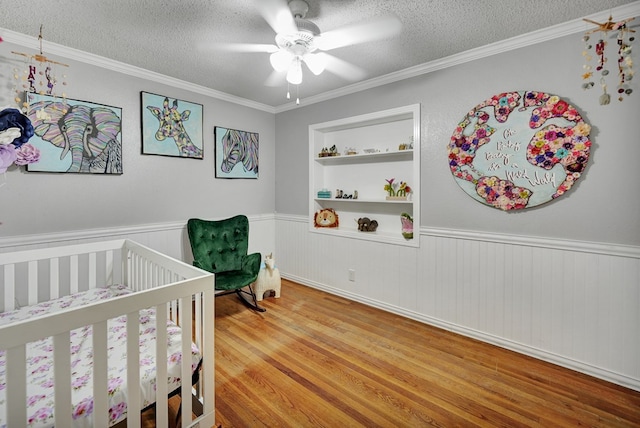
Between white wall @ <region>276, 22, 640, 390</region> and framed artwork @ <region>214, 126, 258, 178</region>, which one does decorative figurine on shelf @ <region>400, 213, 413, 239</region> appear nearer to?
white wall @ <region>276, 22, 640, 390</region>

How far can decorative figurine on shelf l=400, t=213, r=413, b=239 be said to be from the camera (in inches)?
114

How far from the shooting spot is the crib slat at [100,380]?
109cm

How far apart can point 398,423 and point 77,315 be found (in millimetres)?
1604

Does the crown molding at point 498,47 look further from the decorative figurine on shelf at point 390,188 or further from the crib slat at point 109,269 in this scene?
the crib slat at point 109,269

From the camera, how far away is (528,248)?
7.36 feet

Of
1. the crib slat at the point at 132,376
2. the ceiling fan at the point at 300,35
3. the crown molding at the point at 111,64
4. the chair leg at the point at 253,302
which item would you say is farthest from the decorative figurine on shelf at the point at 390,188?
the crib slat at the point at 132,376

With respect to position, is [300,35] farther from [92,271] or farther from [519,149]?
[92,271]

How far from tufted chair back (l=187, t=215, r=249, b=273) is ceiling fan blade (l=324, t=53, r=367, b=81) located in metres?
1.82

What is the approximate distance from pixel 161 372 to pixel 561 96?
9.56 feet

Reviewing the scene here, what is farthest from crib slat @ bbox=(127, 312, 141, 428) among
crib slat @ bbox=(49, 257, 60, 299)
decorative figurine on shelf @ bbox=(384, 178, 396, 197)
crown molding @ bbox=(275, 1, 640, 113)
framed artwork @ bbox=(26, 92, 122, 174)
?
crown molding @ bbox=(275, 1, 640, 113)

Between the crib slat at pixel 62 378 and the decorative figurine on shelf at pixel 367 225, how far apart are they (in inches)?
106

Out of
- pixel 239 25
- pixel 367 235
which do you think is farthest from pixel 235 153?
pixel 367 235

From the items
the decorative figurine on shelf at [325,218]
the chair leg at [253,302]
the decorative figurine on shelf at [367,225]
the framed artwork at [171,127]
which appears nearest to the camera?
the framed artwork at [171,127]

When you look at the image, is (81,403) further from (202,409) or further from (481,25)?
(481,25)
